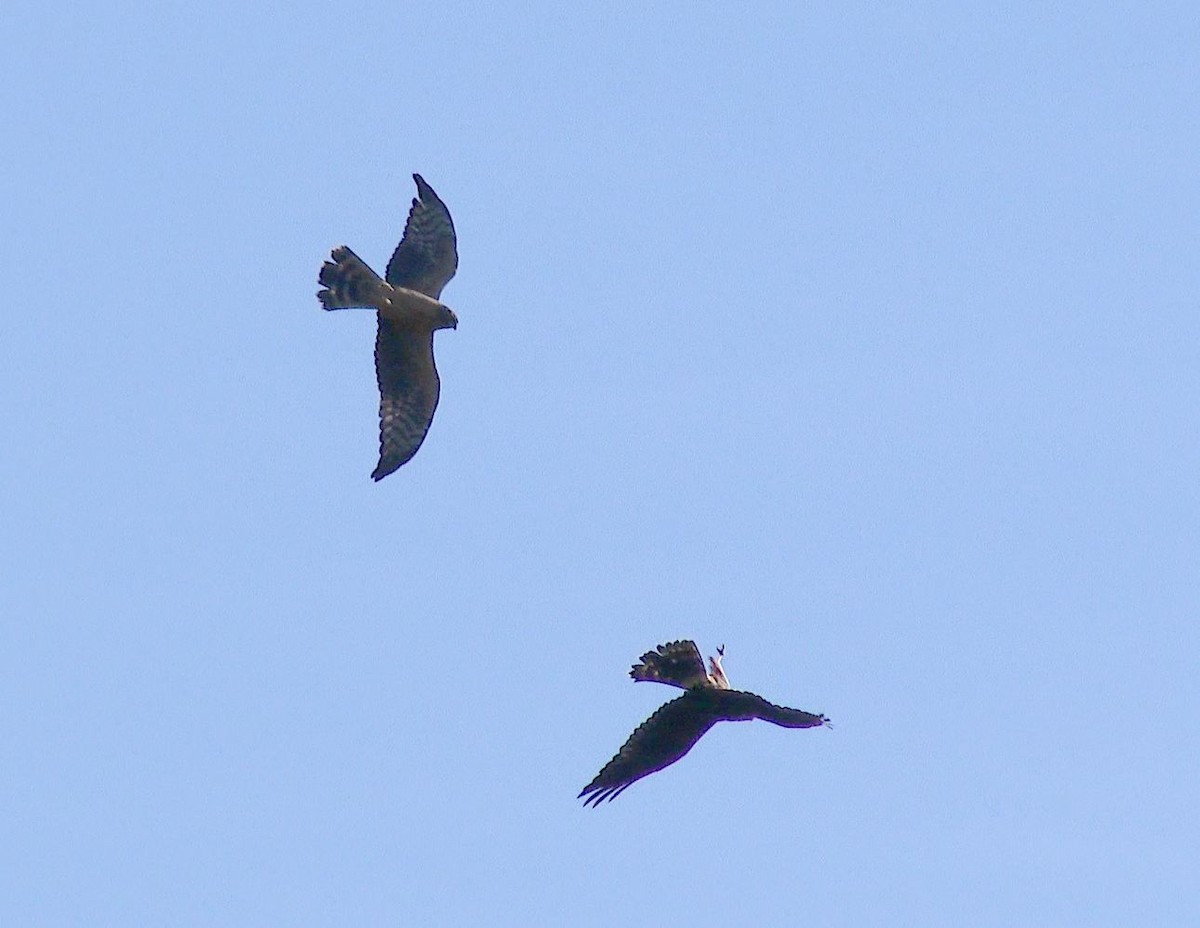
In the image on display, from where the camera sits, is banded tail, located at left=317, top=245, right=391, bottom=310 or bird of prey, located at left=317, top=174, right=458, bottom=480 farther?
bird of prey, located at left=317, top=174, right=458, bottom=480

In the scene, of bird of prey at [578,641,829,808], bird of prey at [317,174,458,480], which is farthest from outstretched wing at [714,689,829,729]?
bird of prey at [317,174,458,480]

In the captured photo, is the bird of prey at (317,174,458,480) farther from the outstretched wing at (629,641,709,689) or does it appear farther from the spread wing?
the outstretched wing at (629,641,709,689)

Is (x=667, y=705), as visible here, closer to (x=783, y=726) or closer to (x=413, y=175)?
(x=783, y=726)

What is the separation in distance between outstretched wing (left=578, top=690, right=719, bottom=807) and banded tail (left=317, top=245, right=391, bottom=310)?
16.3 ft

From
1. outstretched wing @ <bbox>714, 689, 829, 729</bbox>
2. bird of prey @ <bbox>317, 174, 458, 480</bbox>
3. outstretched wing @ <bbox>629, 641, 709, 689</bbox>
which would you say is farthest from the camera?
bird of prey @ <bbox>317, 174, 458, 480</bbox>

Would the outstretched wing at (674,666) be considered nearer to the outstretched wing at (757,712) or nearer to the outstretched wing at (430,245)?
the outstretched wing at (757,712)

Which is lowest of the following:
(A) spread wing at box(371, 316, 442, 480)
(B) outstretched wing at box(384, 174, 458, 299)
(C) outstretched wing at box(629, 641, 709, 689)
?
(C) outstretched wing at box(629, 641, 709, 689)

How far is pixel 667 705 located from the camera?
80.3ft

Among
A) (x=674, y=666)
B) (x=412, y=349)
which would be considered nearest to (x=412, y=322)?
(x=412, y=349)

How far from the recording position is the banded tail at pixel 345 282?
27.2 m

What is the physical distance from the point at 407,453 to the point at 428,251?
1.76 meters

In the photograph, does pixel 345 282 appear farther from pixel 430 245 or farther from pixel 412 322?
pixel 430 245

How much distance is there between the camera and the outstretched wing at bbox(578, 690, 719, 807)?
2436 cm

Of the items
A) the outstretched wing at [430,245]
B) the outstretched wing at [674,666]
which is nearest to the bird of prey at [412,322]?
the outstretched wing at [430,245]
